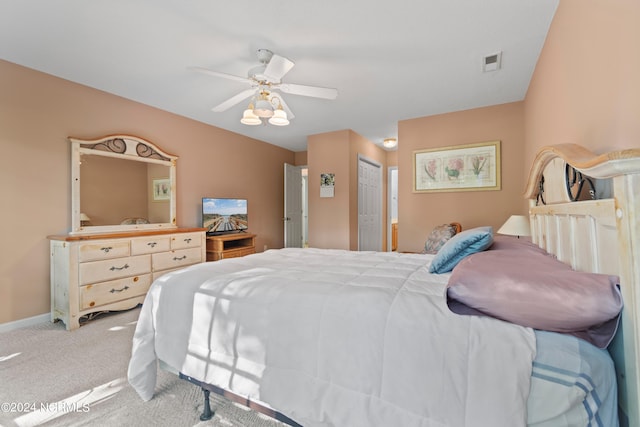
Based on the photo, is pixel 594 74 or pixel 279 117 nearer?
pixel 594 74

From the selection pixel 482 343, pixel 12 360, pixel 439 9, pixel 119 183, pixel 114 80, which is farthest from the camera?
pixel 119 183

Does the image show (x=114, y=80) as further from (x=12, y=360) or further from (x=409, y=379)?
(x=409, y=379)

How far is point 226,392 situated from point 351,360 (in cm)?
70

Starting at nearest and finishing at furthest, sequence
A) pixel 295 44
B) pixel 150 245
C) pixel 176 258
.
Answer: pixel 295 44 < pixel 150 245 < pixel 176 258

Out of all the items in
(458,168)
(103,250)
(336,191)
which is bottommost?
(103,250)

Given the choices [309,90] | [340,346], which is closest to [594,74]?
[340,346]

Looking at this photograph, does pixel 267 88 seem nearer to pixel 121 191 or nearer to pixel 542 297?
pixel 121 191

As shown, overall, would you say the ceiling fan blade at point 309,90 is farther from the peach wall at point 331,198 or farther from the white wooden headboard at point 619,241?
the peach wall at point 331,198

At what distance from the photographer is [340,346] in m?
1.10

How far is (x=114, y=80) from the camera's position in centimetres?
290

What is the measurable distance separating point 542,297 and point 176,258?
3679 millimetres

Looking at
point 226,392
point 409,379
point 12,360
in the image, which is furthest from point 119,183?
point 409,379

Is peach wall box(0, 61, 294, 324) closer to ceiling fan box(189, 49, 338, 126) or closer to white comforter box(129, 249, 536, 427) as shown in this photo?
ceiling fan box(189, 49, 338, 126)

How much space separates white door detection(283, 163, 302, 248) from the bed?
155 inches
